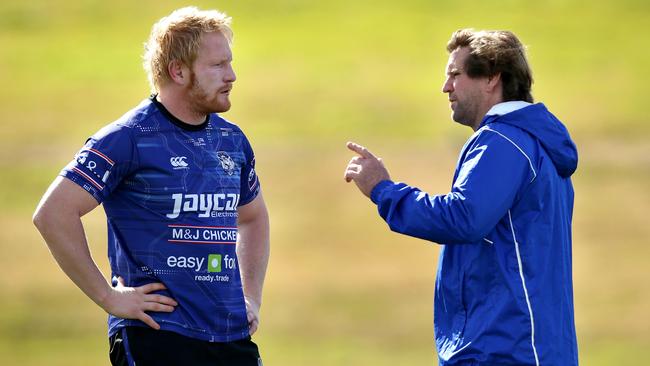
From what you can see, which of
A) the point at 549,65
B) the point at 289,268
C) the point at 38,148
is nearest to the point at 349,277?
the point at 289,268

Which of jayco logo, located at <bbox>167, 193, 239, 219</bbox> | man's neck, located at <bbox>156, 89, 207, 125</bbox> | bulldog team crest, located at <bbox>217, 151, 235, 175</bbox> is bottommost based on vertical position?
jayco logo, located at <bbox>167, 193, 239, 219</bbox>

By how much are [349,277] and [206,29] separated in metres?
14.0

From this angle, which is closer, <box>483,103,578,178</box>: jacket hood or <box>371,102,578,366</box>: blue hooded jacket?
<box>371,102,578,366</box>: blue hooded jacket

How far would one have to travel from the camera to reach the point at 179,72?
4.60 m

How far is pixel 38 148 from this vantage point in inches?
990

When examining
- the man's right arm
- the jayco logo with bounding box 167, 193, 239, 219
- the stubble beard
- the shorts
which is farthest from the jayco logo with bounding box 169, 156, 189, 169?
the shorts

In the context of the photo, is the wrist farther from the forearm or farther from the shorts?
the shorts

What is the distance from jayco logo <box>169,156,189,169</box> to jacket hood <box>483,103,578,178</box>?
1.16 metres

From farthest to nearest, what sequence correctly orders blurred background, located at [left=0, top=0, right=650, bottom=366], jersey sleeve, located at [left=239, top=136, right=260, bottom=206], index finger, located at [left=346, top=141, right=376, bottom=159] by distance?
blurred background, located at [left=0, top=0, right=650, bottom=366] → jersey sleeve, located at [left=239, top=136, right=260, bottom=206] → index finger, located at [left=346, top=141, right=376, bottom=159]

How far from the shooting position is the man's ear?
Result: 15.1 ft

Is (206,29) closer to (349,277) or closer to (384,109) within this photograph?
(349,277)

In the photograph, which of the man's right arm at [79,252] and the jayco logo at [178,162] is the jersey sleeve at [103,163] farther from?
the jayco logo at [178,162]

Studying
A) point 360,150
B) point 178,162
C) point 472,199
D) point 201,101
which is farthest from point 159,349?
point 472,199

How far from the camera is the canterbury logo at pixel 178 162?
4.50m
